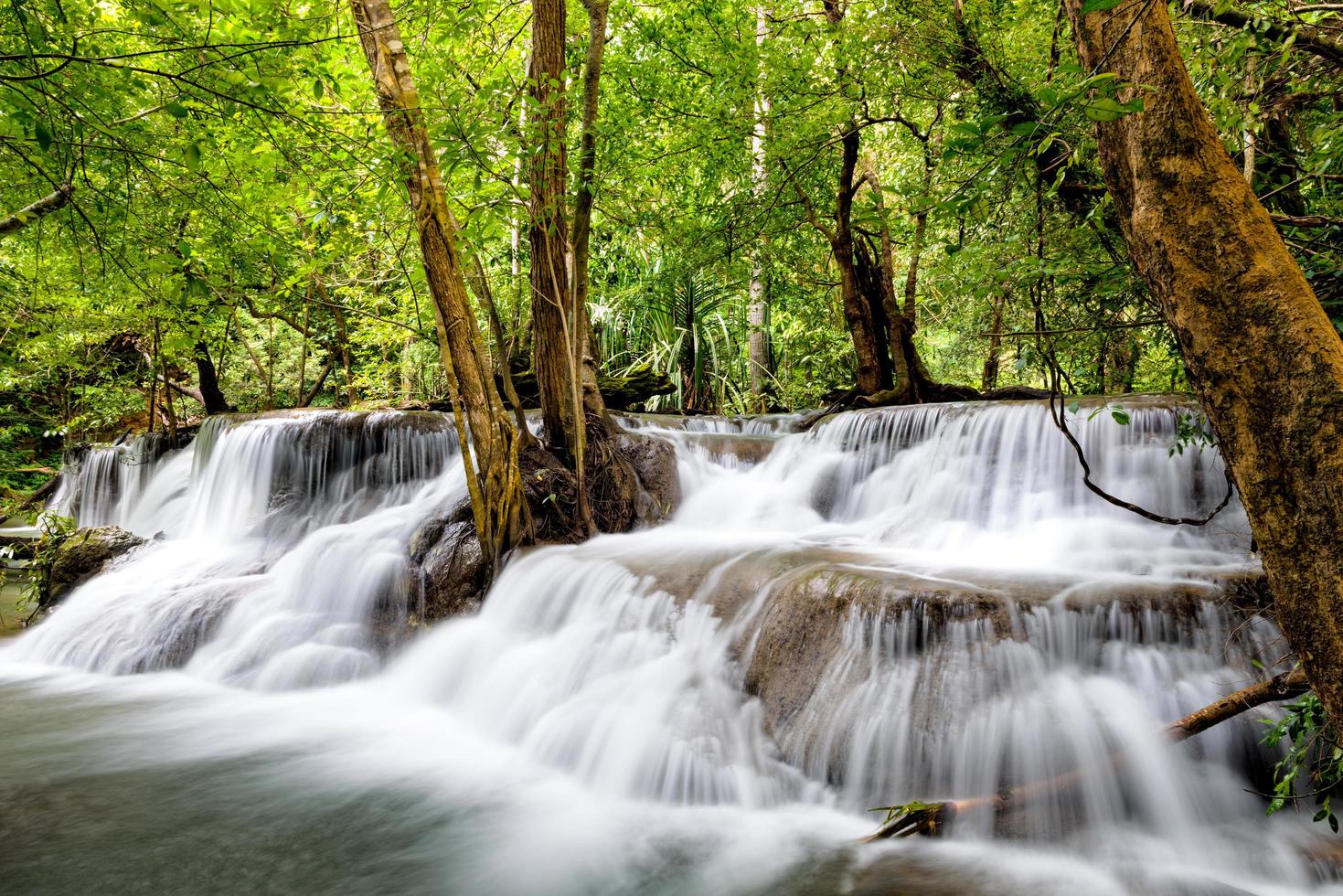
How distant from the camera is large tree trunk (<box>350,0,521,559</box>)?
498 cm

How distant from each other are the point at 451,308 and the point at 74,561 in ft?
17.1

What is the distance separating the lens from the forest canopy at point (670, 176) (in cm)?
312

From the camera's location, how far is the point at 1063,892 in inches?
103

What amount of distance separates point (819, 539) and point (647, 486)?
2052 millimetres

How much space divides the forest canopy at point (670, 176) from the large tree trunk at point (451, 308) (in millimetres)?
209

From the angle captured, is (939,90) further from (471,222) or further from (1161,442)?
(471,222)

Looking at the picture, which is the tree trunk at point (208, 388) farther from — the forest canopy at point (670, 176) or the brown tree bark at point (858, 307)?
the brown tree bark at point (858, 307)

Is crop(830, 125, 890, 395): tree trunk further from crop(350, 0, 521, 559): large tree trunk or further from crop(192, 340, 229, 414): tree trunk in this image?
crop(192, 340, 229, 414): tree trunk

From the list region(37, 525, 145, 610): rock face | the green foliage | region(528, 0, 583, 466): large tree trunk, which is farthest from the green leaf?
region(37, 525, 145, 610): rock face

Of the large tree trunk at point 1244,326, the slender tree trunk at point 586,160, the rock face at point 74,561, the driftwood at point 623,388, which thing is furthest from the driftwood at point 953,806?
the rock face at point 74,561

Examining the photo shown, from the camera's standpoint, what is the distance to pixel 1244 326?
1.75 meters

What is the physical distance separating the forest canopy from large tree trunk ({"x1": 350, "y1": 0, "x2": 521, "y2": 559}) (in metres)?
0.21

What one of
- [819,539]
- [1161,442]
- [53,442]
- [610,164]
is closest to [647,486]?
[819,539]

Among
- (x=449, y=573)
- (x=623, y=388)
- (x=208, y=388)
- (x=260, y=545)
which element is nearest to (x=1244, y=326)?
(x=449, y=573)
